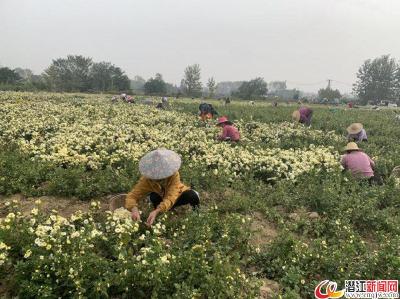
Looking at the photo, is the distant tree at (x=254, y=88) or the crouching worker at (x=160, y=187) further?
the distant tree at (x=254, y=88)

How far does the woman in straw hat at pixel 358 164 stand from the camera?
838 centimetres

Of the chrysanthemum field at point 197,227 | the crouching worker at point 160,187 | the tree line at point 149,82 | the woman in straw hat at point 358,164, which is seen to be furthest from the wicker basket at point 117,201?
the tree line at point 149,82

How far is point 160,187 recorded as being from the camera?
18.8 ft

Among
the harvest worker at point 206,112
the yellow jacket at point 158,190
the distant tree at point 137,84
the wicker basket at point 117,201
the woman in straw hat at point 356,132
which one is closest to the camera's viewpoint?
the yellow jacket at point 158,190

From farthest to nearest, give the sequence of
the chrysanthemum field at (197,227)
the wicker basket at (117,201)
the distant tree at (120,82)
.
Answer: the distant tree at (120,82), the wicker basket at (117,201), the chrysanthemum field at (197,227)

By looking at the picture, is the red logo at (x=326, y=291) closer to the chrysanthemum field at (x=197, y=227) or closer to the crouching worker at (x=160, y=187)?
the chrysanthemum field at (x=197, y=227)

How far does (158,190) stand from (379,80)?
97.2 m

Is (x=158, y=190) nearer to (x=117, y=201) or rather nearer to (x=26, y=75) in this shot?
(x=117, y=201)

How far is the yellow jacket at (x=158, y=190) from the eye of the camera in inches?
215

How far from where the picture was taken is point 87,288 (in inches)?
150

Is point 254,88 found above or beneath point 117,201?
above

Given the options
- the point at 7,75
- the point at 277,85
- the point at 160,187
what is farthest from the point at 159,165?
the point at 277,85

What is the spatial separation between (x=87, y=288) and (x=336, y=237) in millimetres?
3526

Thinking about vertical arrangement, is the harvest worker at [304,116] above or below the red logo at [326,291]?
above
